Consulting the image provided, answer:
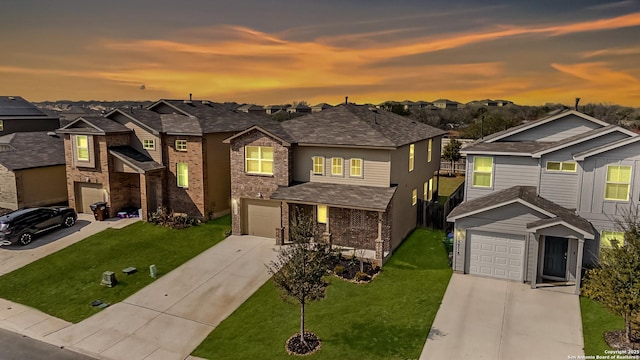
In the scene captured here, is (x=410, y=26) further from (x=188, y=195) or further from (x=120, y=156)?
(x=120, y=156)

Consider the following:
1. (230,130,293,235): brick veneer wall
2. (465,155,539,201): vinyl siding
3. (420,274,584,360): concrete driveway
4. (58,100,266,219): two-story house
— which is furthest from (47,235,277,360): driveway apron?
(465,155,539,201): vinyl siding

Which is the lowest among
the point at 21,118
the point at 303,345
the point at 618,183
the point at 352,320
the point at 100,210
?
the point at 303,345

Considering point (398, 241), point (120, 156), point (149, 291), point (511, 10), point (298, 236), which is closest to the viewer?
point (298, 236)

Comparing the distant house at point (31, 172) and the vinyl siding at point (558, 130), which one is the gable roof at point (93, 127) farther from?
the vinyl siding at point (558, 130)

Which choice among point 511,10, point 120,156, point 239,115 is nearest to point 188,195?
point 120,156

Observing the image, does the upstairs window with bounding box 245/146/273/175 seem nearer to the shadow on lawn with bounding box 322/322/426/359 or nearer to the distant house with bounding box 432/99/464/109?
the shadow on lawn with bounding box 322/322/426/359

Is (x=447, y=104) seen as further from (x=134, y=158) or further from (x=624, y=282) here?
(x=624, y=282)

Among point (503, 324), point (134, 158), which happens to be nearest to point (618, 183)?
point (503, 324)
